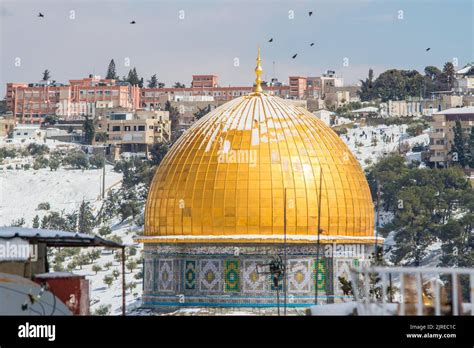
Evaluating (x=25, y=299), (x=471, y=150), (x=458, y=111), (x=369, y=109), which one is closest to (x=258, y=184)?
(x=25, y=299)

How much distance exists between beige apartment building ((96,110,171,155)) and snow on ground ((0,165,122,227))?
13.9 m

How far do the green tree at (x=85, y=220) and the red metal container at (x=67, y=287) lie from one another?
276ft

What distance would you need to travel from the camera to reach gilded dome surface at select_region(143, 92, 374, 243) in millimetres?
50938

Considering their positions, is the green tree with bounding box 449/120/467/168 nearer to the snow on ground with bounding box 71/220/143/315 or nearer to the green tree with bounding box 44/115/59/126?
the snow on ground with bounding box 71/220/143/315

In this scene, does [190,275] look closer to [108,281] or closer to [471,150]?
[108,281]

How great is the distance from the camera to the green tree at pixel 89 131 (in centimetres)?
17325

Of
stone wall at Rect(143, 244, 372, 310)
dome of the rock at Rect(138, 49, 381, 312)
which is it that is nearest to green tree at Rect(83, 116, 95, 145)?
dome of the rock at Rect(138, 49, 381, 312)

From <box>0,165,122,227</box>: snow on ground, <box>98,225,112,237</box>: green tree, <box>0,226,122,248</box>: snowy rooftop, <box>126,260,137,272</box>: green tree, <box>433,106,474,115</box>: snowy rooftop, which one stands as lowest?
<box>126,260,137,272</box>: green tree

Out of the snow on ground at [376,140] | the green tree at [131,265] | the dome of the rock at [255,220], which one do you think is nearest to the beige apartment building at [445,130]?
the snow on ground at [376,140]

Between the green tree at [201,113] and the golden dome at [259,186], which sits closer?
the golden dome at [259,186]

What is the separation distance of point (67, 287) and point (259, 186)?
19701 millimetres

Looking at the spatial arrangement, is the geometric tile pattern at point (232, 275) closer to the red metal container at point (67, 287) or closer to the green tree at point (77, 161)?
the red metal container at point (67, 287)

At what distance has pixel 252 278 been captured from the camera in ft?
166
